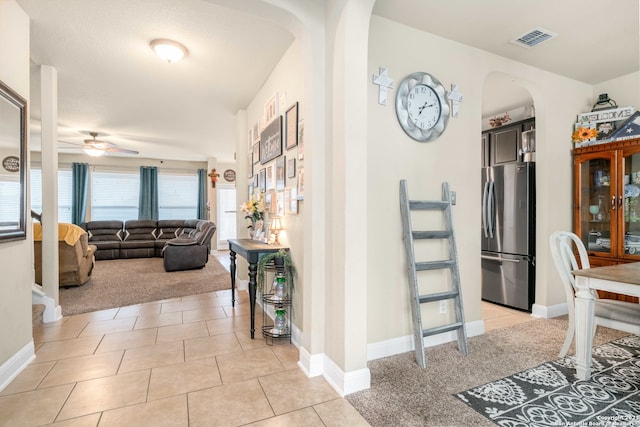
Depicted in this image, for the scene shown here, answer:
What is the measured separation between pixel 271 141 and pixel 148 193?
22.0 feet

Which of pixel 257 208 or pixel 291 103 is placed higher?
pixel 291 103

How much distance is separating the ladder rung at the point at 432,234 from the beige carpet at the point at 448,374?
933 millimetres

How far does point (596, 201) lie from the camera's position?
3.52 m

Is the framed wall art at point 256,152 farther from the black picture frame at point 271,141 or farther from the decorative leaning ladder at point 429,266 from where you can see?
the decorative leaning ladder at point 429,266

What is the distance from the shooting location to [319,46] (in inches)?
86.1

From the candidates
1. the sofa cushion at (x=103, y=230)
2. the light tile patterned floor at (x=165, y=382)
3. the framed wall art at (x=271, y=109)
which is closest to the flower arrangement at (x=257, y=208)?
the framed wall art at (x=271, y=109)

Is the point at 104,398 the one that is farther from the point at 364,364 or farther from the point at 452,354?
the point at 452,354

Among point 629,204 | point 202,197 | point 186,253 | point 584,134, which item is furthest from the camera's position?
point 202,197

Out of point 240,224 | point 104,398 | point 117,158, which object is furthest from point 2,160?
point 117,158

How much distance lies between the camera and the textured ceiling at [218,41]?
2.36 meters

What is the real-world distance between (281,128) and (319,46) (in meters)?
0.97

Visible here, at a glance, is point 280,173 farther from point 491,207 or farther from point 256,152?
point 491,207

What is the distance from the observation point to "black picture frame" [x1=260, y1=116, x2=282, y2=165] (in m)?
3.05

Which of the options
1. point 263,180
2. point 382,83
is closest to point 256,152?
point 263,180
